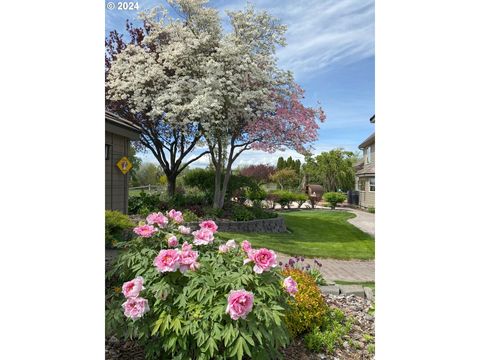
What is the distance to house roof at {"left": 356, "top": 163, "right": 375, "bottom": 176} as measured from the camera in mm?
2215

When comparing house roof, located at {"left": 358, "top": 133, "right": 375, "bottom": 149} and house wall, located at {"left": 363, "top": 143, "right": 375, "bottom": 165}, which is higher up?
house roof, located at {"left": 358, "top": 133, "right": 375, "bottom": 149}

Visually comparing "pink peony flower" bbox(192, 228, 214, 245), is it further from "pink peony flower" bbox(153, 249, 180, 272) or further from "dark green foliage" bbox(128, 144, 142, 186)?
"dark green foliage" bbox(128, 144, 142, 186)

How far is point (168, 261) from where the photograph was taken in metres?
1.75

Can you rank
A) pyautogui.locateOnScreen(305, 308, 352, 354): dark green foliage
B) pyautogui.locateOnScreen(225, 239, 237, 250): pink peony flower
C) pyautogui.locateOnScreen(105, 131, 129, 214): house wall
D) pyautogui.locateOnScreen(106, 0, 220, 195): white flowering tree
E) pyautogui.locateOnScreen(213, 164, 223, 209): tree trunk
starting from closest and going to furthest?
1. pyautogui.locateOnScreen(225, 239, 237, 250): pink peony flower
2. pyautogui.locateOnScreen(305, 308, 352, 354): dark green foliage
3. pyautogui.locateOnScreen(105, 131, 129, 214): house wall
4. pyautogui.locateOnScreen(106, 0, 220, 195): white flowering tree
5. pyautogui.locateOnScreen(213, 164, 223, 209): tree trunk

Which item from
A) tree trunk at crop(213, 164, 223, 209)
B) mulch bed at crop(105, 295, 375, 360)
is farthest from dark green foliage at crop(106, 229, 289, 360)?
tree trunk at crop(213, 164, 223, 209)

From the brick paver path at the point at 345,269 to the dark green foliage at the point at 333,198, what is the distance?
43 centimetres

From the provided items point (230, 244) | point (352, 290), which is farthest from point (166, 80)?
point (352, 290)

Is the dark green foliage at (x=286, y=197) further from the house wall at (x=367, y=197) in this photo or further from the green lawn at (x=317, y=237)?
the house wall at (x=367, y=197)

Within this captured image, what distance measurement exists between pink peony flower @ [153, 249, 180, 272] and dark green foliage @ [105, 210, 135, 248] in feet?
3.02

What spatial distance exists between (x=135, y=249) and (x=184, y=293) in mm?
586

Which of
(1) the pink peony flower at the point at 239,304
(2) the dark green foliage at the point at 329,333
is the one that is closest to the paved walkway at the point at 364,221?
(2) the dark green foliage at the point at 329,333
